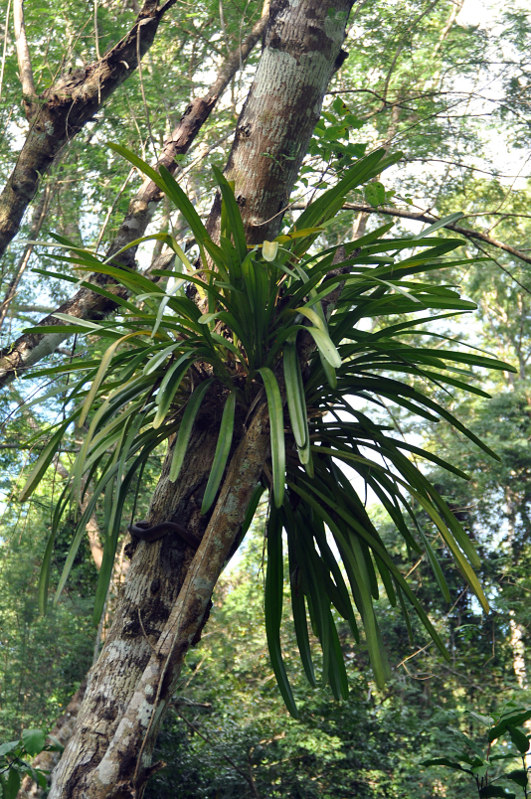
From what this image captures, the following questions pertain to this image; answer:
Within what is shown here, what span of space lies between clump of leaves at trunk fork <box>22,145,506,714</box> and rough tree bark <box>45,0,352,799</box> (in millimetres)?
75

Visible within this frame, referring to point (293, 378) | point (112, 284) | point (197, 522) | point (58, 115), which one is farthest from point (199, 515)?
point (58, 115)

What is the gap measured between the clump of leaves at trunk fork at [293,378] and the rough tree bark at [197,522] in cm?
7

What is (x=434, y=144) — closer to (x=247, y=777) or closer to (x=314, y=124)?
(x=314, y=124)

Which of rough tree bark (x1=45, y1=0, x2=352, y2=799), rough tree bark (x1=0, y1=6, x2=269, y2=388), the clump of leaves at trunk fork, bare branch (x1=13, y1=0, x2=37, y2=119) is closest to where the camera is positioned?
rough tree bark (x1=45, y1=0, x2=352, y2=799)

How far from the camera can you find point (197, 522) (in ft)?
4.84

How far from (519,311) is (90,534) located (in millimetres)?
8031

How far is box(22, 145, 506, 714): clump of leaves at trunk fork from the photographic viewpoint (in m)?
1.38

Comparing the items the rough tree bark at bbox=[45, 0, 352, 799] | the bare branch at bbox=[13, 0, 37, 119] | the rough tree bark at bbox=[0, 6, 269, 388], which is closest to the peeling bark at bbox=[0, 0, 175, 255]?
the bare branch at bbox=[13, 0, 37, 119]

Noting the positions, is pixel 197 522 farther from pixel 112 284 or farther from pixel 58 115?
pixel 58 115

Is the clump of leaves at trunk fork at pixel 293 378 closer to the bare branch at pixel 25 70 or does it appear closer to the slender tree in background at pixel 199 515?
the slender tree in background at pixel 199 515

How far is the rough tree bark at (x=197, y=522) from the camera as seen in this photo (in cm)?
121

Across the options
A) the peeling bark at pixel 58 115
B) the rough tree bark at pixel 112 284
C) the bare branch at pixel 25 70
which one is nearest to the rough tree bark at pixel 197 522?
the rough tree bark at pixel 112 284

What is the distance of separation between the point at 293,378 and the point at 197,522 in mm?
383

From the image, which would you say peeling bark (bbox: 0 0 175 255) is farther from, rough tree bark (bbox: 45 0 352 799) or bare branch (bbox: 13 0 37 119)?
rough tree bark (bbox: 45 0 352 799)
